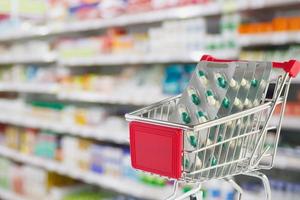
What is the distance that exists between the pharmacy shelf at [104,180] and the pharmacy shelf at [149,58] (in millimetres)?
799

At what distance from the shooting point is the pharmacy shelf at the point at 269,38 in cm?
195

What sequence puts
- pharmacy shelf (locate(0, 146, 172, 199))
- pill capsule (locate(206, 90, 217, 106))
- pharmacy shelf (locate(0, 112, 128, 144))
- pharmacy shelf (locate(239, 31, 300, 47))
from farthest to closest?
pharmacy shelf (locate(0, 112, 128, 144)), pharmacy shelf (locate(0, 146, 172, 199)), pharmacy shelf (locate(239, 31, 300, 47)), pill capsule (locate(206, 90, 217, 106))

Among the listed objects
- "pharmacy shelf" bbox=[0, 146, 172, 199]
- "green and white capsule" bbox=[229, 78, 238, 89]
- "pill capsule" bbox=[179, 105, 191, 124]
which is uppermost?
"green and white capsule" bbox=[229, 78, 238, 89]

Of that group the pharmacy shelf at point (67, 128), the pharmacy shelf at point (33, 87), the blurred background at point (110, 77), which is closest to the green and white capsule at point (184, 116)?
the blurred background at point (110, 77)

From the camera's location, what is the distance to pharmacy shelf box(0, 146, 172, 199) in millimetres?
2693

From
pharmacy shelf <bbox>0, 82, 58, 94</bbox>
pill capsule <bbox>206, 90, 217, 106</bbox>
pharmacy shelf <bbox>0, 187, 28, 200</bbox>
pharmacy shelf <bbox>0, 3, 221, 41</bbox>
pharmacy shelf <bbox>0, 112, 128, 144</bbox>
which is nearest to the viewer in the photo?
pill capsule <bbox>206, 90, 217, 106</bbox>

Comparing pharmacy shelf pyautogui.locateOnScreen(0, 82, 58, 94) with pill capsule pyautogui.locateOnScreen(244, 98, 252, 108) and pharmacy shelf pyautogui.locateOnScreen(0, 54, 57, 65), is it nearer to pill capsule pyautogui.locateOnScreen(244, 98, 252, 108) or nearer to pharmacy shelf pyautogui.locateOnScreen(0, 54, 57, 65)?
pharmacy shelf pyautogui.locateOnScreen(0, 54, 57, 65)

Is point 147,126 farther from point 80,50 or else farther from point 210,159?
point 80,50

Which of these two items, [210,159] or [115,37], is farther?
[115,37]

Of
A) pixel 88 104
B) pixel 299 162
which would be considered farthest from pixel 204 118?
pixel 88 104

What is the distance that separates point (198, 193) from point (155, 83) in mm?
1686

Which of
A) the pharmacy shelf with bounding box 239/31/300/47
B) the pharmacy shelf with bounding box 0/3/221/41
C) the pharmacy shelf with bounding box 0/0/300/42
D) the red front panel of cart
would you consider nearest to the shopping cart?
the red front panel of cart

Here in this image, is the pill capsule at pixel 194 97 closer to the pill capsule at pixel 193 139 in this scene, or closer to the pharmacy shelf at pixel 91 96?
the pill capsule at pixel 193 139

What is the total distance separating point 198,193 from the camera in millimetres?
1156
